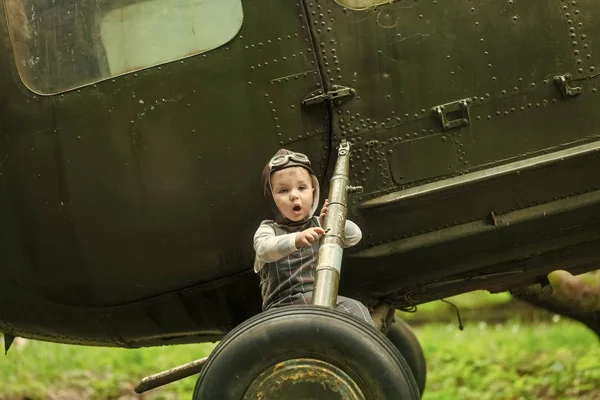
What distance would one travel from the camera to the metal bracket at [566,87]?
A: 12.5ft

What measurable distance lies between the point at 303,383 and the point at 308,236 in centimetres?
50

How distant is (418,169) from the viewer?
3.88 metres

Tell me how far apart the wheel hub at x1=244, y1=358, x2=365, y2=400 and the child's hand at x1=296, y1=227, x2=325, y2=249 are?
0.41 metres

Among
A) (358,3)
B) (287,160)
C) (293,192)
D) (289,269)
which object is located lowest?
(289,269)

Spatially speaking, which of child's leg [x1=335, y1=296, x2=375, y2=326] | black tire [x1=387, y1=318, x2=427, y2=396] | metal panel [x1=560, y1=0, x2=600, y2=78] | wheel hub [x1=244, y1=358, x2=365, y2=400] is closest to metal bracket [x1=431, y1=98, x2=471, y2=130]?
metal panel [x1=560, y1=0, x2=600, y2=78]

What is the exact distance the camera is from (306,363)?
312 centimetres

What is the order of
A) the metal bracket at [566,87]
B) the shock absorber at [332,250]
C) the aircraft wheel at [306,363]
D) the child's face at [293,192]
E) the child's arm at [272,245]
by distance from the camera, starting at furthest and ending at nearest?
the metal bracket at [566,87] → the child's face at [293,192] → the child's arm at [272,245] → the shock absorber at [332,250] → the aircraft wheel at [306,363]

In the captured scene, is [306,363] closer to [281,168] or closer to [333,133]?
[281,168]

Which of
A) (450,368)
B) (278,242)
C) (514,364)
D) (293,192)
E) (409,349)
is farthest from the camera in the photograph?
(450,368)

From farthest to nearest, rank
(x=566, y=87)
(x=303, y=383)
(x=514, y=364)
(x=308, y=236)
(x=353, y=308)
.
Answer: (x=514, y=364) < (x=566, y=87) < (x=353, y=308) < (x=308, y=236) < (x=303, y=383)

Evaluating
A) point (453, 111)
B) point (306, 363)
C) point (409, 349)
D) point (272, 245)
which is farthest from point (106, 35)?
point (409, 349)

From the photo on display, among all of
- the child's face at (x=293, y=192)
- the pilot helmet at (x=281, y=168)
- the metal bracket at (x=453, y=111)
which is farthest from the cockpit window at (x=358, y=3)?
the child's face at (x=293, y=192)

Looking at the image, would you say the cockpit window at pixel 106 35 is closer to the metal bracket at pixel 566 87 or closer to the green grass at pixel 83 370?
the metal bracket at pixel 566 87

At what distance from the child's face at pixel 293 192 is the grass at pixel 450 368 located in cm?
330
